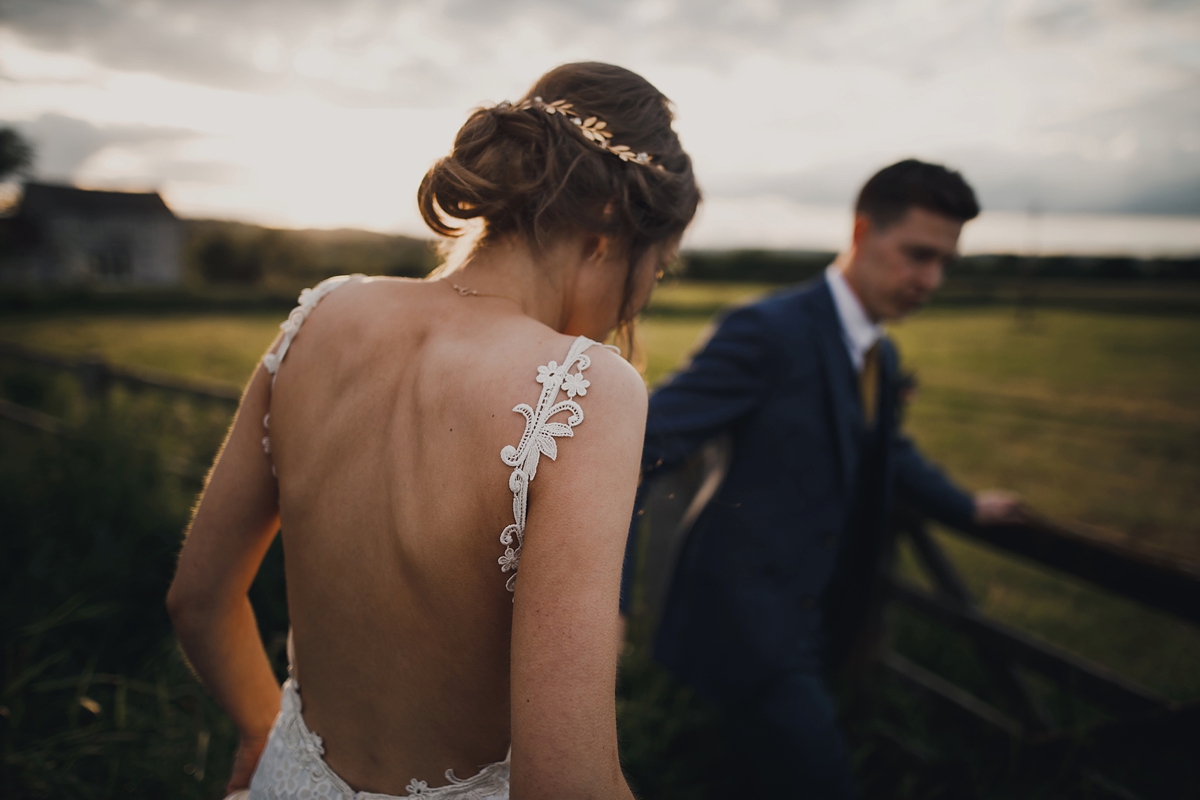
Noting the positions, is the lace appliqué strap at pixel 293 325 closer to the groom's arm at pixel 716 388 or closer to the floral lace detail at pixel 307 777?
the floral lace detail at pixel 307 777

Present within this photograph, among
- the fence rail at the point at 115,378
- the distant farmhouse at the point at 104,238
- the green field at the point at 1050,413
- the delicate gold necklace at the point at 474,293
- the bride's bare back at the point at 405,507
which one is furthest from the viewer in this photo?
the distant farmhouse at the point at 104,238

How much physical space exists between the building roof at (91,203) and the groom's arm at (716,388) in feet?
141

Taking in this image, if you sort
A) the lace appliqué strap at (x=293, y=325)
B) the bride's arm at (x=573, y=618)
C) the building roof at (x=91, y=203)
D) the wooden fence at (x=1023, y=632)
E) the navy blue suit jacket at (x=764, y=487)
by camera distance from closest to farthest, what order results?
the bride's arm at (x=573, y=618), the lace appliqué strap at (x=293, y=325), the wooden fence at (x=1023, y=632), the navy blue suit jacket at (x=764, y=487), the building roof at (x=91, y=203)

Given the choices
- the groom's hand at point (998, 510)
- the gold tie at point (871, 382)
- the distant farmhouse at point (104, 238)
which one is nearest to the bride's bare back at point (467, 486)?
the gold tie at point (871, 382)

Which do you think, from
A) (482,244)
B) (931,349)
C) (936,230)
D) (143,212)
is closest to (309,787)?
(482,244)

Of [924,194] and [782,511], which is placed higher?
[924,194]

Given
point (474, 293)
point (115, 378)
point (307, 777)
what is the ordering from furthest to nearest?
point (115, 378) → point (307, 777) → point (474, 293)

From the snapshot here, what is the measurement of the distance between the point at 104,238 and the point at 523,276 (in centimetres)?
5707

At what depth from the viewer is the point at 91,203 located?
43.4m

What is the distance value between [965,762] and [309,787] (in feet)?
8.70

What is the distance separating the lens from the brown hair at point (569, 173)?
48.2 inches

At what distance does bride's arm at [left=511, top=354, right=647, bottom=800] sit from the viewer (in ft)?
3.00

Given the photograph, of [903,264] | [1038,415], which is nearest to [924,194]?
[903,264]

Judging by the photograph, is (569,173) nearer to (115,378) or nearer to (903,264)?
(903,264)
